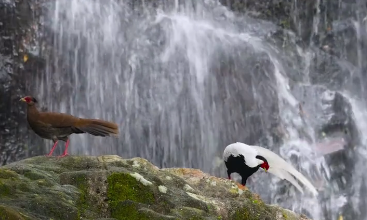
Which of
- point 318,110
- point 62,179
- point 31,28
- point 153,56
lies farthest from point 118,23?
point 62,179

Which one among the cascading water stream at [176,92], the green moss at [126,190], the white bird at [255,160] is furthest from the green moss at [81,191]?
the cascading water stream at [176,92]

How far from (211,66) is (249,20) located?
7.42ft

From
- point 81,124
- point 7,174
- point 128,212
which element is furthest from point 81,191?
point 81,124

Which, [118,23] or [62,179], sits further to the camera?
[118,23]

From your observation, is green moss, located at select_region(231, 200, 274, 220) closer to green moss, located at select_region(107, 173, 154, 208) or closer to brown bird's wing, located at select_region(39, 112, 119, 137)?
green moss, located at select_region(107, 173, 154, 208)

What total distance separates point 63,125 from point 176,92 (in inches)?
280

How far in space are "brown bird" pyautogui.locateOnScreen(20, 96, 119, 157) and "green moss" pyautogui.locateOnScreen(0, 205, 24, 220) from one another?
1.93 metres

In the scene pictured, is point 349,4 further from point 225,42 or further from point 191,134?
point 191,134

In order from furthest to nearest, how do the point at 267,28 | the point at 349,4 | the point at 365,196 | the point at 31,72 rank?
the point at 349,4, the point at 267,28, the point at 365,196, the point at 31,72

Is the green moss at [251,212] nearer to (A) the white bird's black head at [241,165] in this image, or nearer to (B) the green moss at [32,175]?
(B) the green moss at [32,175]

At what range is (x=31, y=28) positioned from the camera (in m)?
11.9

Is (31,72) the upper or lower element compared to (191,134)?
upper

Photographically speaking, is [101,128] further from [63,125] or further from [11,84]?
[11,84]

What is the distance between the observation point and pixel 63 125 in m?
5.21
